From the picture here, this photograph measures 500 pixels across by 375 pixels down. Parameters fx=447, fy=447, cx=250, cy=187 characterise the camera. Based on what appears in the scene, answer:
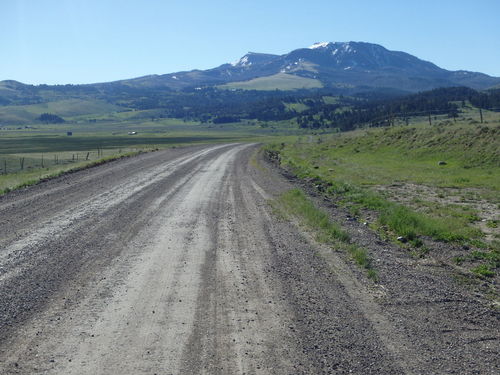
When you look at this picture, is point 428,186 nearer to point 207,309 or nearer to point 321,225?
point 321,225

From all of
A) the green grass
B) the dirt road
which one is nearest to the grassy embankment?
the green grass

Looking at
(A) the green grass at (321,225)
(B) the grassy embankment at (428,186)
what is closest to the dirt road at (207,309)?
(A) the green grass at (321,225)

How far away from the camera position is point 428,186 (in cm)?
2405

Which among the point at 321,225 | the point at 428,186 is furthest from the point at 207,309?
the point at 428,186

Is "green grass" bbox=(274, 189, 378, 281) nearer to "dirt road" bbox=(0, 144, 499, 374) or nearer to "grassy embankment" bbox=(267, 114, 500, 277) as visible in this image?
"dirt road" bbox=(0, 144, 499, 374)

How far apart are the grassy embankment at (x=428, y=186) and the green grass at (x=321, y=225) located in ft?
5.62

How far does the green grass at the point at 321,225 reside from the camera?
10.5 metres

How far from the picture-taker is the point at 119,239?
12.5 meters

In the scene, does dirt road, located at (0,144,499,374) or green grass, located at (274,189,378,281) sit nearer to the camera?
dirt road, located at (0,144,499,374)

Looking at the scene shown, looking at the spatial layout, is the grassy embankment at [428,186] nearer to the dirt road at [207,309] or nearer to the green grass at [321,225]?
the green grass at [321,225]

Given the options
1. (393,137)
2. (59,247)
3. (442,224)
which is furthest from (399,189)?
(393,137)

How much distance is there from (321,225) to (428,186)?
12373mm

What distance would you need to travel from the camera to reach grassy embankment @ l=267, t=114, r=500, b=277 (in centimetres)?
1316

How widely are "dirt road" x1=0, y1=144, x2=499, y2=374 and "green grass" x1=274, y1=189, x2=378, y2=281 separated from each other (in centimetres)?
37
